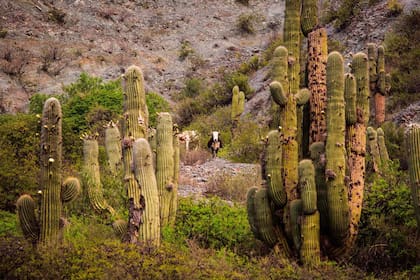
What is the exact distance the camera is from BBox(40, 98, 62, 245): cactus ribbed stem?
700 centimetres

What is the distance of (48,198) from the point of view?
701 centimetres

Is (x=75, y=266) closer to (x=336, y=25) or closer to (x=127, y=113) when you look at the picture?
(x=127, y=113)

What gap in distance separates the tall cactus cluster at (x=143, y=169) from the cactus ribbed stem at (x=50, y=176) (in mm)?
860

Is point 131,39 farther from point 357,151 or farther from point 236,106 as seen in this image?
point 357,151

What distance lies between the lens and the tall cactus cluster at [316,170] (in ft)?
24.0

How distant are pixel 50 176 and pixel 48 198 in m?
0.26

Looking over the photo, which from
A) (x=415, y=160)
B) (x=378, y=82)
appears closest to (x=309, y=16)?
(x=415, y=160)

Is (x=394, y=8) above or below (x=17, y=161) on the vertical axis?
above

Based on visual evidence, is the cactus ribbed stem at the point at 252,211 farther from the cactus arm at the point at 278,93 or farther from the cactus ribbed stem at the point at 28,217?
the cactus ribbed stem at the point at 28,217

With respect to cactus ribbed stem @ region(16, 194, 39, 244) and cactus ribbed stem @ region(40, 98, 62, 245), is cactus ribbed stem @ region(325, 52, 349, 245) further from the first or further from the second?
cactus ribbed stem @ region(16, 194, 39, 244)

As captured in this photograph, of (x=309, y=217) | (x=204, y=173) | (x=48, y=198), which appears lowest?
(x=309, y=217)

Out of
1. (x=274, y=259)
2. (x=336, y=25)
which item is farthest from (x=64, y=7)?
(x=274, y=259)

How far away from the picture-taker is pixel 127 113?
776 centimetres

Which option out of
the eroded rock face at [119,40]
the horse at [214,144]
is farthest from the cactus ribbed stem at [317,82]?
the eroded rock face at [119,40]
